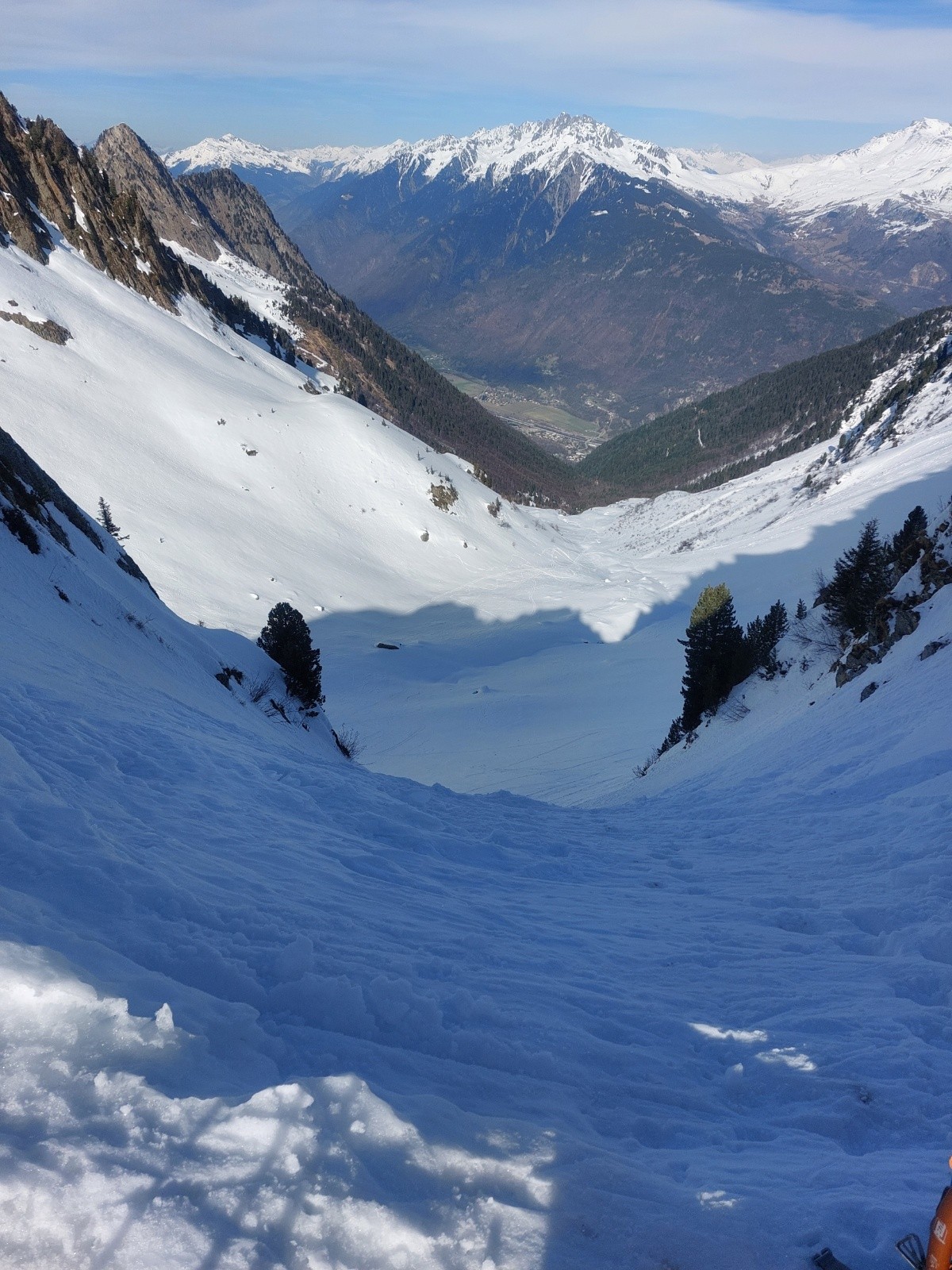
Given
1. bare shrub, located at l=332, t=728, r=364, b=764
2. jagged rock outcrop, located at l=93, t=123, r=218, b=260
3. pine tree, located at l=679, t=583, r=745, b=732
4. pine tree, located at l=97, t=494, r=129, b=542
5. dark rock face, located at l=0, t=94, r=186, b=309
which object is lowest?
bare shrub, located at l=332, t=728, r=364, b=764

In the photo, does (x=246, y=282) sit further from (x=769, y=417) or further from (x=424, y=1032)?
(x=424, y=1032)

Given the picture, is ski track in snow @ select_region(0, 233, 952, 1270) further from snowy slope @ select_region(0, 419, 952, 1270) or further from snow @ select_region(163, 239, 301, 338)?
snow @ select_region(163, 239, 301, 338)

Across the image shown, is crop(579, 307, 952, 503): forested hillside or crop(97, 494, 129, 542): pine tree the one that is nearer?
crop(97, 494, 129, 542): pine tree

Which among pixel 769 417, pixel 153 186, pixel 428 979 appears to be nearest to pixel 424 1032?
pixel 428 979

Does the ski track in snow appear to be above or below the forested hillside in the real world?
below

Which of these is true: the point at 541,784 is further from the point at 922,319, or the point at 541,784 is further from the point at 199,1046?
the point at 922,319

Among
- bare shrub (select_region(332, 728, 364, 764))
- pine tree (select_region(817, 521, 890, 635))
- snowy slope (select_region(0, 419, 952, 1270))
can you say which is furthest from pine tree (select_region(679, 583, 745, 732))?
snowy slope (select_region(0, 419, 952, 1270))

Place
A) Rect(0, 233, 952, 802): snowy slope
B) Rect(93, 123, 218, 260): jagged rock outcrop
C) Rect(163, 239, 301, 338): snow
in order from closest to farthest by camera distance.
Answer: Rect(0, 233, 952, 802): snowy slope
Rect(163, 239, 301, 338): snow
Rect(93, 123, 218, 260): jagged rock outcrop

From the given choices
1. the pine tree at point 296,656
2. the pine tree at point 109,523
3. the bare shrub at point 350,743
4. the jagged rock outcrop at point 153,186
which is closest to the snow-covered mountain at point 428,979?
the pine tree at point 296,656
